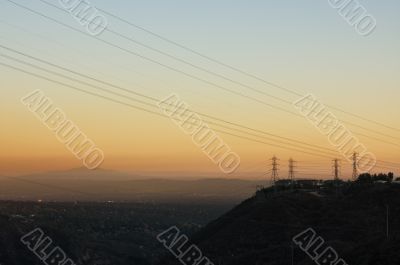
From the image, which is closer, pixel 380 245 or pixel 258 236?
pixel 380 245

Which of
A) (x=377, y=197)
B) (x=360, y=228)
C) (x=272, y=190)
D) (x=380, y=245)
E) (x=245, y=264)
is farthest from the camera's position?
(x=272, y=190)

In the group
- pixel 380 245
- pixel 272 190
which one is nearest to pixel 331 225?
pixel 380 245

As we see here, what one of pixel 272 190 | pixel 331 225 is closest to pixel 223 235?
pixel 331 225

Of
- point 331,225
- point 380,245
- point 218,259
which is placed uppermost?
point 331,225

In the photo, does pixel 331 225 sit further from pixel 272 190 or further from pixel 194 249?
pixel 272 190

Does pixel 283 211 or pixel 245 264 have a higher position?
pixel 283 211

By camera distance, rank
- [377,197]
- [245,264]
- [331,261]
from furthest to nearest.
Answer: [377,197]
[245,264]
[331,261]

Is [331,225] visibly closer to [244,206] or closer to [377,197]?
[377,197]
